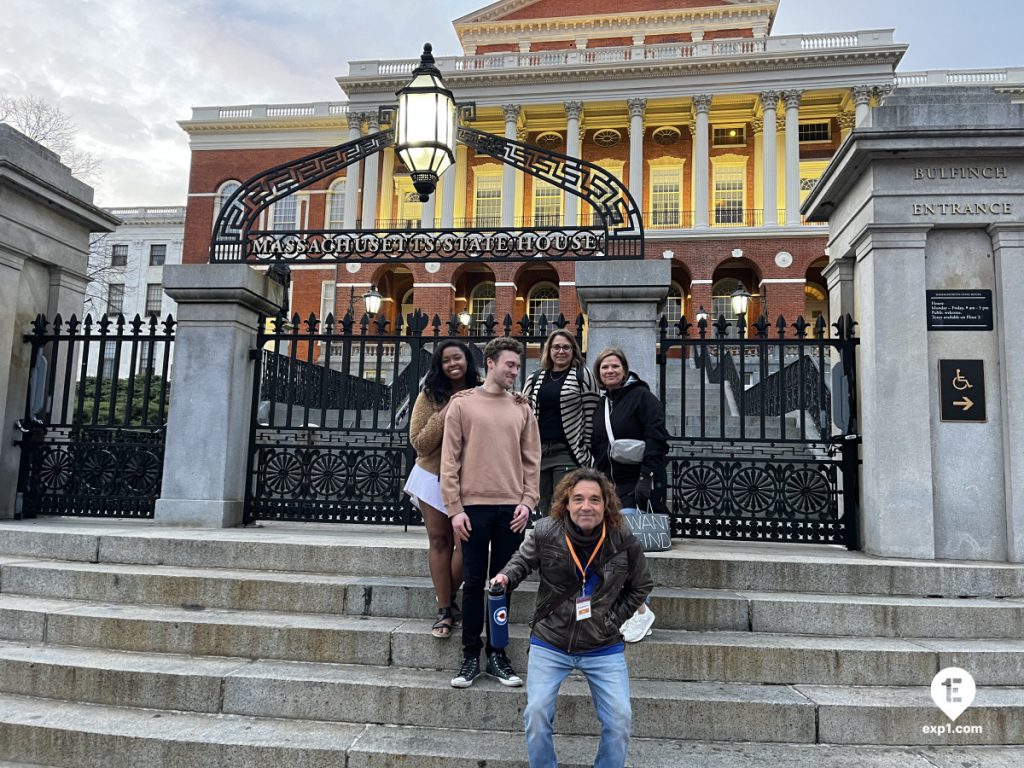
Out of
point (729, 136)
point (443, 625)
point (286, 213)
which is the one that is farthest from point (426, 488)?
point (286, 213)

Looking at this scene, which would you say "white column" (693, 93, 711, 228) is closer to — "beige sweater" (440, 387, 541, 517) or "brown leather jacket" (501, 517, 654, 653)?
"beige sweater" (440, 387, 541, 517)

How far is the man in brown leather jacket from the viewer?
3.20 m

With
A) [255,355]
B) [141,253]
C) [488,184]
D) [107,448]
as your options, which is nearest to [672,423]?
[255,355]

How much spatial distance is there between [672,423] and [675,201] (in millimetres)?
32643

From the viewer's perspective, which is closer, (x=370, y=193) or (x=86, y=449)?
(x=86, y=449)

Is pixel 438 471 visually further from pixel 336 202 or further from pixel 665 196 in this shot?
pixel 336 202

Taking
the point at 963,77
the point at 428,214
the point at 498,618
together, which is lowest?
the point at 498,618

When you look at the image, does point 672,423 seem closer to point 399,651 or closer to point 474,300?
point 399,651

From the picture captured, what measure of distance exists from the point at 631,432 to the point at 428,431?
4.67ft

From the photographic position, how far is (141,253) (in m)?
53.6

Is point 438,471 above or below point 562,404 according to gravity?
below

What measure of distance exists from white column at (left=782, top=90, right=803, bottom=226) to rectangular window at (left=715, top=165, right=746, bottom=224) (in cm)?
336

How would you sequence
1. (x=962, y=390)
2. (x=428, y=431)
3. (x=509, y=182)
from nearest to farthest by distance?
(x=428, y=431), (x=962, y=390), (x=509, y=182)

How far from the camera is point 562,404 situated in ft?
16.0
